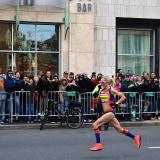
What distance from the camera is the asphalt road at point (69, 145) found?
11.2 m

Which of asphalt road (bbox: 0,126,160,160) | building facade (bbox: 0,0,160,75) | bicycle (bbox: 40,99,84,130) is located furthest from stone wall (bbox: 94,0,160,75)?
asphalt road (bbox: 0,126,160,160)

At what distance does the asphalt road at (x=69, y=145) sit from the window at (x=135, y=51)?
8.52 metres

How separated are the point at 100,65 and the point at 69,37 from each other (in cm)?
208

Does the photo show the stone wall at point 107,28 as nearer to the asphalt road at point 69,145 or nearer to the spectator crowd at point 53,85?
the spectator crowd at point 53,85

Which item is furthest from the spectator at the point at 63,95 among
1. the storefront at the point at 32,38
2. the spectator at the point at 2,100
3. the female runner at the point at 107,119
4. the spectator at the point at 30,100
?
the female runner at the point at 107,119

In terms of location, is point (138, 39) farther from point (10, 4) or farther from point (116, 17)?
point (10, 4)

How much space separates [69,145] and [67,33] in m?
11.0

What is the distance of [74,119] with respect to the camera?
703 inches

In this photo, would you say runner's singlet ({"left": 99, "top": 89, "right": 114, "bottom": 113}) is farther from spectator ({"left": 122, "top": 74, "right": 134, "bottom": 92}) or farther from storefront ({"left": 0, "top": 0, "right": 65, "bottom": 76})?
storefront ({"left": 0, "top": 0, "right": 65, "bottom": 76})

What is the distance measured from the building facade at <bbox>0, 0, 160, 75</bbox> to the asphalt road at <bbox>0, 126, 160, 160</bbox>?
21.2 feet

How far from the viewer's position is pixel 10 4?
22.4 meters

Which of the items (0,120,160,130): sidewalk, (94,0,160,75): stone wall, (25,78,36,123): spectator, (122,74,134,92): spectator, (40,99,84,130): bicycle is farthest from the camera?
(94,0,160,75): stone wall

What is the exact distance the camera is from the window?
25438mm

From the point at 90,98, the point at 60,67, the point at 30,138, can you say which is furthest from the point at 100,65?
the point at 30,138
